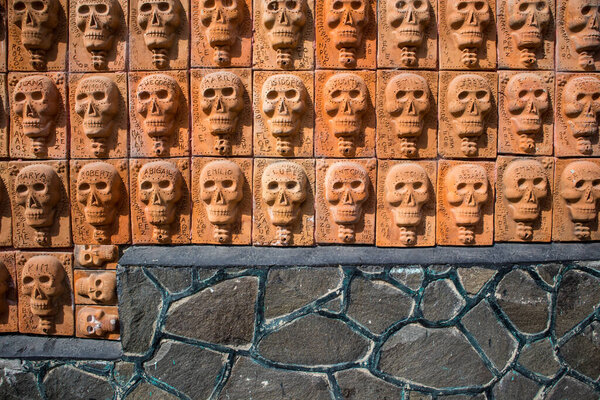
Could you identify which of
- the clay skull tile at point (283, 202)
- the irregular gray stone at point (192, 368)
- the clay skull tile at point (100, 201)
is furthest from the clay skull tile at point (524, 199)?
the clay skull tile at point (100, 201)

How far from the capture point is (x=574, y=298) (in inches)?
127

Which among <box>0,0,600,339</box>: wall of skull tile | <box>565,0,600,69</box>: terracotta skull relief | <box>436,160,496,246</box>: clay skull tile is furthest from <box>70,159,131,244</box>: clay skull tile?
<box>565,0,600,69</box>: terracotta skull relief

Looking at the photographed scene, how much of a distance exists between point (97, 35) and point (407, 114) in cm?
253

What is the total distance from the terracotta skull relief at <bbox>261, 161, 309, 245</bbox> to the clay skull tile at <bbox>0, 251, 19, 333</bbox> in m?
2.23

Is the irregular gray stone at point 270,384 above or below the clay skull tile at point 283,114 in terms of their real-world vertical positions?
below

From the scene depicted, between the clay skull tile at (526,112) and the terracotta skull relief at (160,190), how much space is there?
2.63 meters

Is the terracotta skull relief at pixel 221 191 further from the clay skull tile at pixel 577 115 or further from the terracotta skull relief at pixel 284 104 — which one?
the clay skull tile at pixel 577 115

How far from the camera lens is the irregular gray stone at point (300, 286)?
3.13m

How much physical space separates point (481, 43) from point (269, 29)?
1.68m

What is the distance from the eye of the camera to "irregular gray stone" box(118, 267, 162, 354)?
316 centimetres

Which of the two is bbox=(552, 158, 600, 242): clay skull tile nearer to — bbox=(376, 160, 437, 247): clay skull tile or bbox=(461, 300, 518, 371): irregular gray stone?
bbox=(461, 300, 518, 371): irregular gray stone

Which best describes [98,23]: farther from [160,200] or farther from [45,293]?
[45,293]

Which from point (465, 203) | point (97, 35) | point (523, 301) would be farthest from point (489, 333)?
point (97, 35)

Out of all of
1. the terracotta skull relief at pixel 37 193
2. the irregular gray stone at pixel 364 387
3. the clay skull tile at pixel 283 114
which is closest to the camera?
the irregular gray stone at pixel 364 387
